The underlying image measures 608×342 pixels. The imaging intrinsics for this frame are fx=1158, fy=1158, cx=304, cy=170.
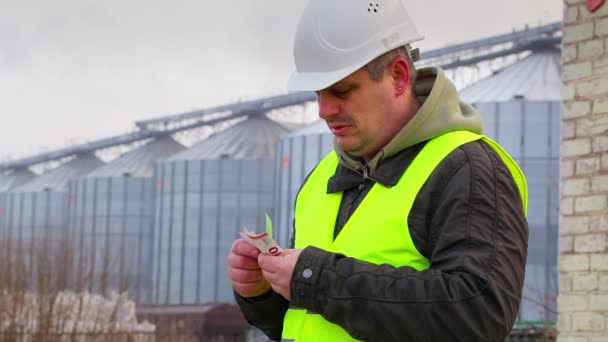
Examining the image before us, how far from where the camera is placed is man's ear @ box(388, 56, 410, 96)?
259 cm

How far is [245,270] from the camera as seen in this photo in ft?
8.77

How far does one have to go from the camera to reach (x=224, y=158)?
3697 cm

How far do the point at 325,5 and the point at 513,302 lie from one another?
79 centimetres

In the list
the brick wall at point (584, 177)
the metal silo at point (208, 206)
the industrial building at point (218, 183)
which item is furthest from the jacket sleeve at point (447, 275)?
the metal silo at point (208, 206)

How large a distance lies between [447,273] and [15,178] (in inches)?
1947

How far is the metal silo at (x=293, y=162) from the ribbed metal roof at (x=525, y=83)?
4.23 metres

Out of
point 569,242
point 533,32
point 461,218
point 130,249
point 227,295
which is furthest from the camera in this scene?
point 130,249

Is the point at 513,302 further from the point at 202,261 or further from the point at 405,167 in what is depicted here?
the point at 202,261

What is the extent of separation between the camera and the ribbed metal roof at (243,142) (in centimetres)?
3747

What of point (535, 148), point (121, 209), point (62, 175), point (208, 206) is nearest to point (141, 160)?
point (121, 209)

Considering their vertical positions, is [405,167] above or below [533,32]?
below

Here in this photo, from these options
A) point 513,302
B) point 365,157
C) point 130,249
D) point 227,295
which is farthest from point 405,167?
point 130,249

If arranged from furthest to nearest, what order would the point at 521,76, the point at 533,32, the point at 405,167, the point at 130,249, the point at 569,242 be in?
the point at 130,249
the point at 533,32
the point at 521,76
the point at 569,242
the point at 405,167

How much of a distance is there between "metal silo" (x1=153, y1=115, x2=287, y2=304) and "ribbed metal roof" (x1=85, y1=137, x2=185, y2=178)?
3241 mm
